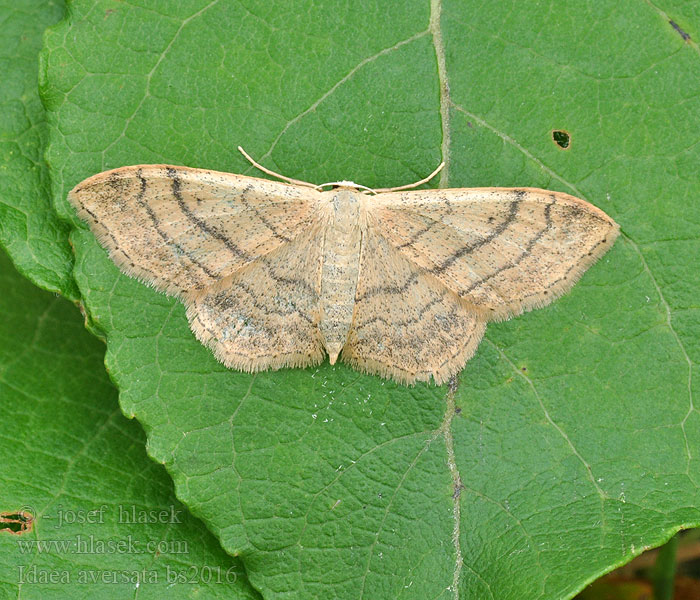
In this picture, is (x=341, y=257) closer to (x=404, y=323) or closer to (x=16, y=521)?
(x=404, y=323)

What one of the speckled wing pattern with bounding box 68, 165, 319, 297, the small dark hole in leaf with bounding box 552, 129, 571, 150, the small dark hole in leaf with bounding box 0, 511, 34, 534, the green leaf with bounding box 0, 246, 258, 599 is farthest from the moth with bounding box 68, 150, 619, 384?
the small dark hole in leaf with bounding box 0, 511, 34, 534

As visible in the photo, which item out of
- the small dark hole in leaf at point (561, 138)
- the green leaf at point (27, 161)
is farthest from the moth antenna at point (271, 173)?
the small dark hole in leaf at point (561, 138)

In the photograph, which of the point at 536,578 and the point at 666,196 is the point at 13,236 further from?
the point at 666,196

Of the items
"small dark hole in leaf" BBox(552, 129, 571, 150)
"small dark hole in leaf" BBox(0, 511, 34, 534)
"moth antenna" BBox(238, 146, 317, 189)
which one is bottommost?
"small dark hole in leaf" BBox(0, 511, 34, 534)

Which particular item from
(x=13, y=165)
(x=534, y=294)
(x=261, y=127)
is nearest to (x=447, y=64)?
(x=261, y=127)

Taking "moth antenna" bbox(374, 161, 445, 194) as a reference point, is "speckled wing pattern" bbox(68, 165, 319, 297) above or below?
below

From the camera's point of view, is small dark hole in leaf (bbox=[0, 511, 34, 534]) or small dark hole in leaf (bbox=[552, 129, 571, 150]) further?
small dark hole in leaf (bbox=[0, 511, 34, 534])

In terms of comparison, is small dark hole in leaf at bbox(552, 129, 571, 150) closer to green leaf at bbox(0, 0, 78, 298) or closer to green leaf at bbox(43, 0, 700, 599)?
green leaf at bbox(43, 0, 700, 599)

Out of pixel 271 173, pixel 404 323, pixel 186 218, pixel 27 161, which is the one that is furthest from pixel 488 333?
pixel 27 161
